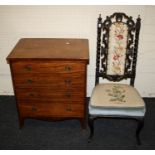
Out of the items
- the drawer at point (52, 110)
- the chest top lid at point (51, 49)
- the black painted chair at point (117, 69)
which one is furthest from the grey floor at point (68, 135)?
the chest top lid at point (51, 49)

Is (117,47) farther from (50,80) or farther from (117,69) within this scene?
(50,80)

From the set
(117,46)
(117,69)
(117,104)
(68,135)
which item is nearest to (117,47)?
(117,46)

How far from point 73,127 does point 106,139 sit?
16.9 inches

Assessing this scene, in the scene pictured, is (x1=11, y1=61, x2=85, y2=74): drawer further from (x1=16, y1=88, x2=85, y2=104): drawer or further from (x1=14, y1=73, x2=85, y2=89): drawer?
(x1=16, y1=88, x2=85, y2=104): drawer

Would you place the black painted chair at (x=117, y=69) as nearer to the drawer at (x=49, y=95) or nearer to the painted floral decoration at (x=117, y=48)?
the painted floral decoration at (x=117, y=48)

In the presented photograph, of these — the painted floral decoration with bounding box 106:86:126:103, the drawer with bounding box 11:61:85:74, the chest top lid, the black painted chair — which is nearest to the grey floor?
the black painted chair

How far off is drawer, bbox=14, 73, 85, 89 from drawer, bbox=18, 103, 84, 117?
10.2 inches

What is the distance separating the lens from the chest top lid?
7.25 feet

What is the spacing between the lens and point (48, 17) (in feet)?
8.98

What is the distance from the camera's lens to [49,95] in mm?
2430

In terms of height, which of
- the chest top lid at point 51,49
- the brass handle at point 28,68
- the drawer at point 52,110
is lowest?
the drawer at point 52,110

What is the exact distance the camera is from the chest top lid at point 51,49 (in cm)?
221

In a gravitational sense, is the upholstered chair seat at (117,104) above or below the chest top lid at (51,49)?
below

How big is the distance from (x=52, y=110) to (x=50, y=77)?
0.43 m
